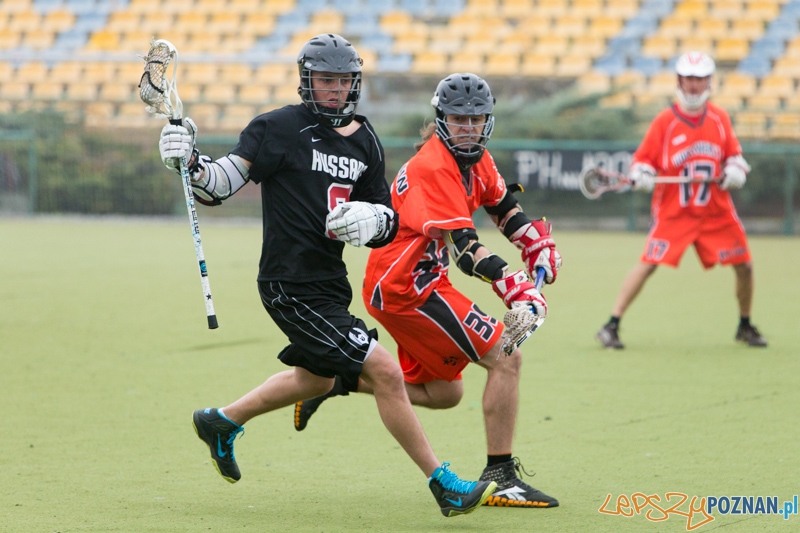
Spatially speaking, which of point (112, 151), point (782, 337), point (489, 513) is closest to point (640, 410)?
point (489, 513)

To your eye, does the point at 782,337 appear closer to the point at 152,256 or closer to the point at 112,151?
the point at 152,256

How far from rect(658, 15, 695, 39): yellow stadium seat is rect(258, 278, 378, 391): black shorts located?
64.2ft

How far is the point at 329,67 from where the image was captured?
4.31m

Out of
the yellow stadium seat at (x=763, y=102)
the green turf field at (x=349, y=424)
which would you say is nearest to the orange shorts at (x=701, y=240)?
the green turf field at (x=349, y=424)

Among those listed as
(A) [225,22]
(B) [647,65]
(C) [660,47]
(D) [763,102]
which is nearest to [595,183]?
(D) [763,102]

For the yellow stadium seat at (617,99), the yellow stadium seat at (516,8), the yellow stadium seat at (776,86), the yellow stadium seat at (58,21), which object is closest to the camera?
the yellow stadium seat at (617,99)

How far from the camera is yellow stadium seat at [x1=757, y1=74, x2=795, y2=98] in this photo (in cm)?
2039

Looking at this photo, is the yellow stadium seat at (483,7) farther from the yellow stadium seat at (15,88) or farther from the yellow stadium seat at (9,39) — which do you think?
the yellow stadium seat at (9,39)

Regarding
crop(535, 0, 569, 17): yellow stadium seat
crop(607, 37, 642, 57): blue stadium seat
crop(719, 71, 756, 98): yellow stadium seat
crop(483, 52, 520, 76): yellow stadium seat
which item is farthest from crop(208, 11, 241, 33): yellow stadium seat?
crop(719, 71, 756, 98): yellow stadium seat

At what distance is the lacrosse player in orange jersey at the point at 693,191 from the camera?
7.96 meters

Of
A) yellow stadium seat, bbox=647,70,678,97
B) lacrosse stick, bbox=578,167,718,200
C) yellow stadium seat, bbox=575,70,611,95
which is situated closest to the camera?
lacrosse stick, bbox=578,167,718,200

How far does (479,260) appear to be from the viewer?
14.0ft

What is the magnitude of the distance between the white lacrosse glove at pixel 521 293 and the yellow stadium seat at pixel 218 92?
17.2 meters

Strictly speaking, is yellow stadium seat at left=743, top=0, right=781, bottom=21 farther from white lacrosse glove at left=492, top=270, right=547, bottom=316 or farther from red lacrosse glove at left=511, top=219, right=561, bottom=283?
white lacrosse glove at left=492, top=270, right=547, bottom=316
